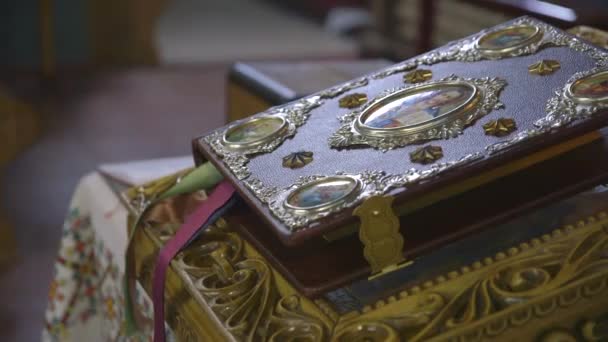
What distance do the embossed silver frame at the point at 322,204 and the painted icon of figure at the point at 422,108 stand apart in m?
0.11

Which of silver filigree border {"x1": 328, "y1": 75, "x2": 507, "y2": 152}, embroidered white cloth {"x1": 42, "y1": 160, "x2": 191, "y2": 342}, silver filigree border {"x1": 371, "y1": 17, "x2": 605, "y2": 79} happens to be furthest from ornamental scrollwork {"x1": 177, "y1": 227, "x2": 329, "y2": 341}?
embroidered white cloth {"x1": 42, "y1": 160, "x2": 191, "y2": 342}

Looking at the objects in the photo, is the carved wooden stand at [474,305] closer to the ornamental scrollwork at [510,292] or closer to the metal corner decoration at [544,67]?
the ornamental scrollwork at [510,292]

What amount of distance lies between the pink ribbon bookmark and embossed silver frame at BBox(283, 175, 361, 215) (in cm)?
14

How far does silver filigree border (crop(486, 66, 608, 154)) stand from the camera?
32.5 inches

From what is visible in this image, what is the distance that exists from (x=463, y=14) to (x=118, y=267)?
2953 mm

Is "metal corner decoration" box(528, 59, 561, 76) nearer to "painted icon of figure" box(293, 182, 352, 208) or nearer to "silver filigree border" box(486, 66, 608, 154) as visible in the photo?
"silver filigree border" box(486, 66, 608, 154)

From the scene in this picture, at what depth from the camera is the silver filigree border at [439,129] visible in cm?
89

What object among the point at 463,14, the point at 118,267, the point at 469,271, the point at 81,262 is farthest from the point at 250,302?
the point at 463,14

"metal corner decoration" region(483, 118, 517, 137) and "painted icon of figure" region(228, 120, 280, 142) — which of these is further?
"painted icon of figure" region(228, 120, 280, 142)

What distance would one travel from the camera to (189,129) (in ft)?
12.5

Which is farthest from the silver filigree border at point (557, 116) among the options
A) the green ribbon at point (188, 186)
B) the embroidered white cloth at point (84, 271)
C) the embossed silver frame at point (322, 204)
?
the embroidered white cloth at point (84, 271)

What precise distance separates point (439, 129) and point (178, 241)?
0.28m

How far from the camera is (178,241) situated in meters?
0.96

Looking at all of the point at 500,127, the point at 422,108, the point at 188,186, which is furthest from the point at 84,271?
the point at 500,127
